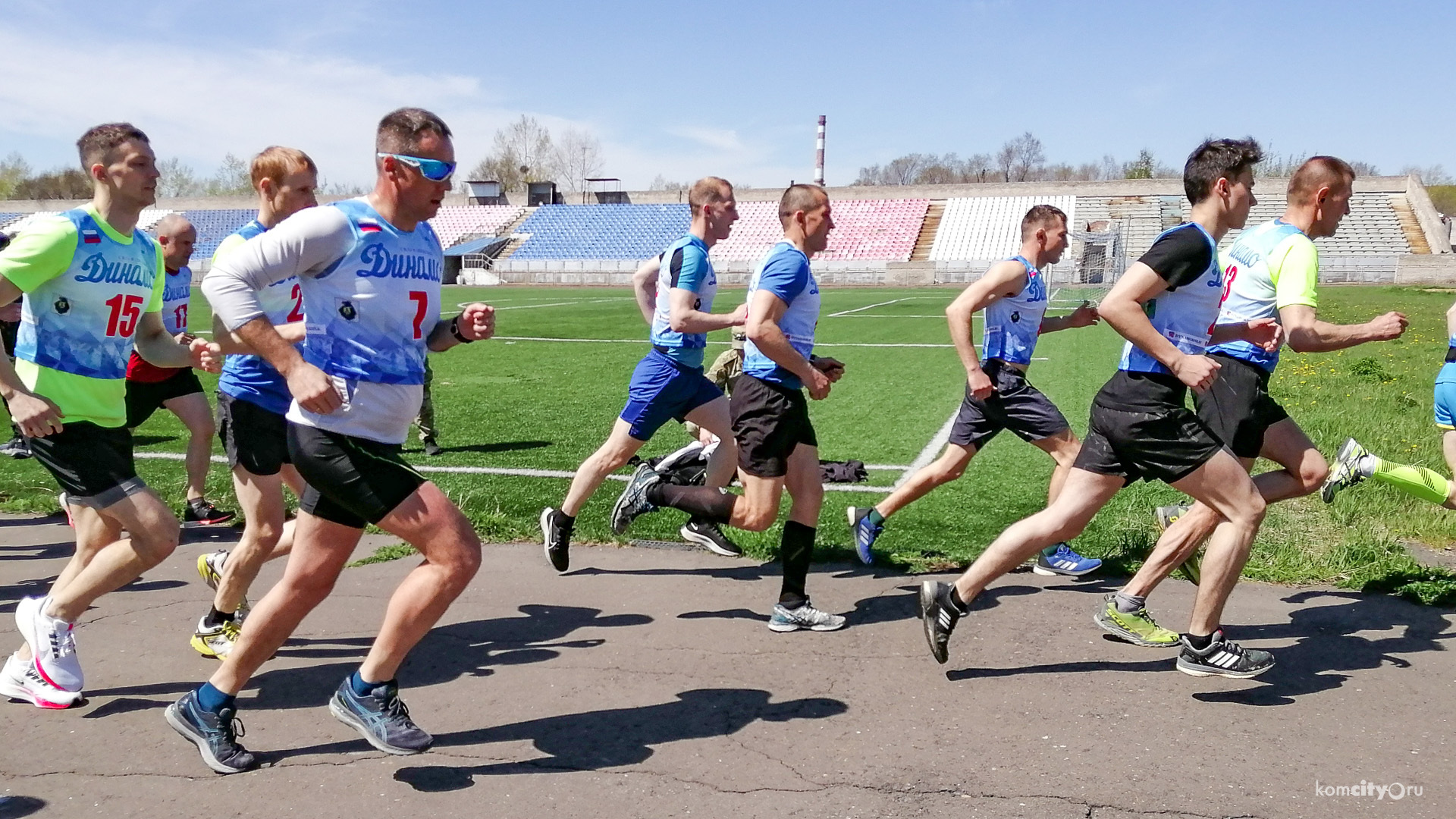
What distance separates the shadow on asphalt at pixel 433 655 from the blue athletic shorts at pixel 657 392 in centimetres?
117

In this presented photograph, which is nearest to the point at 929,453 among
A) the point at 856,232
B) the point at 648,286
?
the point at 648,286

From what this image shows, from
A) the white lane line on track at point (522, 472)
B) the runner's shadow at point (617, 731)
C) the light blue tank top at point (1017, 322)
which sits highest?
the light blue tank top at point (1017, 322)

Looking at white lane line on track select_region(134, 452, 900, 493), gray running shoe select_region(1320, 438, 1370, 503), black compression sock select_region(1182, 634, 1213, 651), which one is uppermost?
gray running shoe select_region(1320, 438, 1370, 503)

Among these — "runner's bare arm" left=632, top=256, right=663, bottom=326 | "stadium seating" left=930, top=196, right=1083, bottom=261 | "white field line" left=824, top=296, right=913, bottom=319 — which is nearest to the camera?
"runner's bare arm" left=632, top=256, right=663, bottom=326

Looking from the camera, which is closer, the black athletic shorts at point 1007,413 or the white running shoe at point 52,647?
the white running shoe at point 52,647

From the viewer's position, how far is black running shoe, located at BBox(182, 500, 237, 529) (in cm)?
697

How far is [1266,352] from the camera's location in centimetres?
498

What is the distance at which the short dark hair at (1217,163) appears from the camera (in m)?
4.22

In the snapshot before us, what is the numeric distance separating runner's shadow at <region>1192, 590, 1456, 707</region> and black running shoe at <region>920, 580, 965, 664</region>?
36.5 inches

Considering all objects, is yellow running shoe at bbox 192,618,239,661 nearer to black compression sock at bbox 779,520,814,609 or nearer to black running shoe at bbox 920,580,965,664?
black compression sock at bbox 779,520,814,609

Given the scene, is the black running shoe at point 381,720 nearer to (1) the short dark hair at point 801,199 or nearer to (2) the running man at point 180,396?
(1) the short dark hair at point 801,199

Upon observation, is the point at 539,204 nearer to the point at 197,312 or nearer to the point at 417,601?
the point at 197,312

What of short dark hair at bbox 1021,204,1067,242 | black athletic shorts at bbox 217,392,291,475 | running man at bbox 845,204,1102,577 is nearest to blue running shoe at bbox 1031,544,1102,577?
running man at bbox 845,204,1102,577

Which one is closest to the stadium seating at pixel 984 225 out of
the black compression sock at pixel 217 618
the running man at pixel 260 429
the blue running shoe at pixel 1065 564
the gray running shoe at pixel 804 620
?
the blue running shoe at pixel 1065 564
